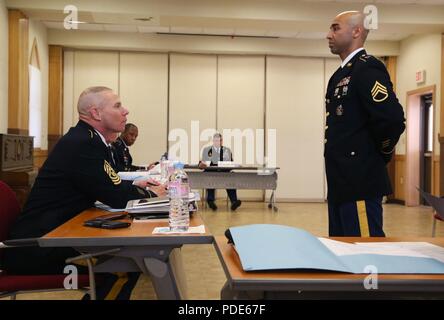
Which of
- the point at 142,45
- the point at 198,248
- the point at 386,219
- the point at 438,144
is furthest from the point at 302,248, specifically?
the point at 142,45

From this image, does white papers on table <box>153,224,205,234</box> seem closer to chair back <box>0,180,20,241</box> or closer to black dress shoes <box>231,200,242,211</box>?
chair back <box>0,180,20,241</box>

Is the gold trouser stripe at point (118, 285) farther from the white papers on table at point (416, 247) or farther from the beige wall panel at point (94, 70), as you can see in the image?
the beige wall panel at point (94, 70)

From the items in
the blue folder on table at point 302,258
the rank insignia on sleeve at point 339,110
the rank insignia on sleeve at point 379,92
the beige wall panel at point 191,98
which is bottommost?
the blue folder on table at point 302,258

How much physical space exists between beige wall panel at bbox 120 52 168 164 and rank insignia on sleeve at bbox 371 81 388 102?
7973 mm

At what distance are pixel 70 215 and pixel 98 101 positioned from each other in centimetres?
59

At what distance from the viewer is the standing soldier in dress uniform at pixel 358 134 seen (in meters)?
1.81

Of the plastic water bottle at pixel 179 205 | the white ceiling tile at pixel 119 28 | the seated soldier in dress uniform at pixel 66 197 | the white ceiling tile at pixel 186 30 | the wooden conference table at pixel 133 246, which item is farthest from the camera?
the white ceiling tile at pixel 186 30

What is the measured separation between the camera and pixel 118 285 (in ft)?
6.27

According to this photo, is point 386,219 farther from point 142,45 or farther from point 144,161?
point 142,45

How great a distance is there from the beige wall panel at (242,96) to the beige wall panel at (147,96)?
1.21 meters

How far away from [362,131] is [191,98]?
796 cm

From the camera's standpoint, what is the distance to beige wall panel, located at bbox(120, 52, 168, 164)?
378 inches

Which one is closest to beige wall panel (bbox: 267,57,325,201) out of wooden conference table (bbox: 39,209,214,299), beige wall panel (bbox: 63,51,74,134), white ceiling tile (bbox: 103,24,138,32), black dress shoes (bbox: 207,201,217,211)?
black dress shoes (bbox: 207,201,217,211)

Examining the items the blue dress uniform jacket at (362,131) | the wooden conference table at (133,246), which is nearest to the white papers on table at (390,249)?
the wooden conference table at (133,246)
